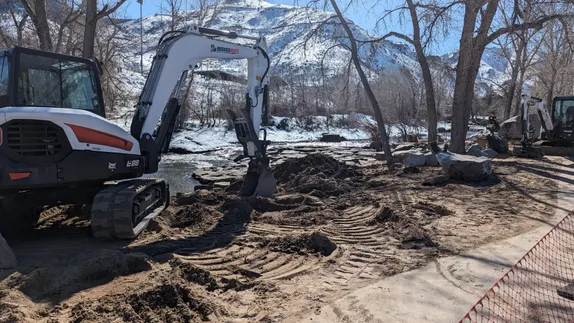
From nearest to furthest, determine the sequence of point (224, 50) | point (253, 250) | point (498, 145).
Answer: point (253, 250) → point (224, 50) → point (498, 145)

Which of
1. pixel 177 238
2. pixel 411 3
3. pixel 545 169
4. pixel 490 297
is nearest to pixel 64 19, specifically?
pixel 411 3

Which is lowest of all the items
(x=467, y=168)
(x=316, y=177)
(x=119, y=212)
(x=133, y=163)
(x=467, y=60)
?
(x=316, y=177)

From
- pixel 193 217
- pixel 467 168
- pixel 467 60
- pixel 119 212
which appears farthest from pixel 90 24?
pixel 467 168

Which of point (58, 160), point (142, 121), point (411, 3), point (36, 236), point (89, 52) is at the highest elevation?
point (411, 3)

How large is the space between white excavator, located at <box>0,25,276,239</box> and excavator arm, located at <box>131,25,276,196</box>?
0.7 inches

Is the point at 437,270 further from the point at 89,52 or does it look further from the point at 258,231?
the point at 89,52

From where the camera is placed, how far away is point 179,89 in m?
7.60

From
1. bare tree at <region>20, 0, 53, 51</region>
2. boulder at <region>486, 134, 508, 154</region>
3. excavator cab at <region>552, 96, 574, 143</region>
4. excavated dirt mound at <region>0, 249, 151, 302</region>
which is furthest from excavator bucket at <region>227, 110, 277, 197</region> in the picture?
excavator cab at <region>552, 96, 574, 143</region>

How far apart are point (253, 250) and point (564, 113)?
17.0 m

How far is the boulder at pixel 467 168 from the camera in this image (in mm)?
10586

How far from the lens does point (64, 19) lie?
68.6 ft

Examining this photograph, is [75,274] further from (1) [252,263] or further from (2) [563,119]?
(2) [563,119]

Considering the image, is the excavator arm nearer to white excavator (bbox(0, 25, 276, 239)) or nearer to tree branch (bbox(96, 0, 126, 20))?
white excavator (bbox(0, 25, 276, 239))

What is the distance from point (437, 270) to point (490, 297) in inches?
31.0
